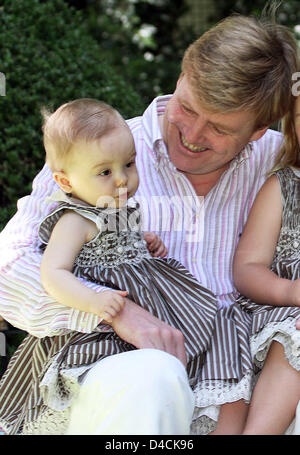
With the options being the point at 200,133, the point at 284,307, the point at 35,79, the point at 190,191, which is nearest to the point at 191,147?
the point at 200,133

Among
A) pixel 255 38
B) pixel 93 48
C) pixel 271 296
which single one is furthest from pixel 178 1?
pixel 271 296

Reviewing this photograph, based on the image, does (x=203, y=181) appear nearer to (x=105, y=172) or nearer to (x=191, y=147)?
(x=191, y=147)

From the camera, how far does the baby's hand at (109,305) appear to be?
2.19 m

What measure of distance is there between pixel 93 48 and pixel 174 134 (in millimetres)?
1636

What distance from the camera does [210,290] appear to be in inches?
102

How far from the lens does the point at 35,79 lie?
3639 mm

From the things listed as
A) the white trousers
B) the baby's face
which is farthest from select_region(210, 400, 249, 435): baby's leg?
the baby's face

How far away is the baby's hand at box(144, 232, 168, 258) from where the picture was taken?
8.41 feet

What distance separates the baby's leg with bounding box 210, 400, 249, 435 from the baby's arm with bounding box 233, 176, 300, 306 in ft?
1.29

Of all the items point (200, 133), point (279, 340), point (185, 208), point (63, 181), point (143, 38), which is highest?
point (143, 38)

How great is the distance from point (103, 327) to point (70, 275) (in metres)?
0.19

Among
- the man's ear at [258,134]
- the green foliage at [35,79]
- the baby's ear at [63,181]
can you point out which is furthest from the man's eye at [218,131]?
the green foliage at [35,79]

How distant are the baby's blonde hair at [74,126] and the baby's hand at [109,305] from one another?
451 millimetres
